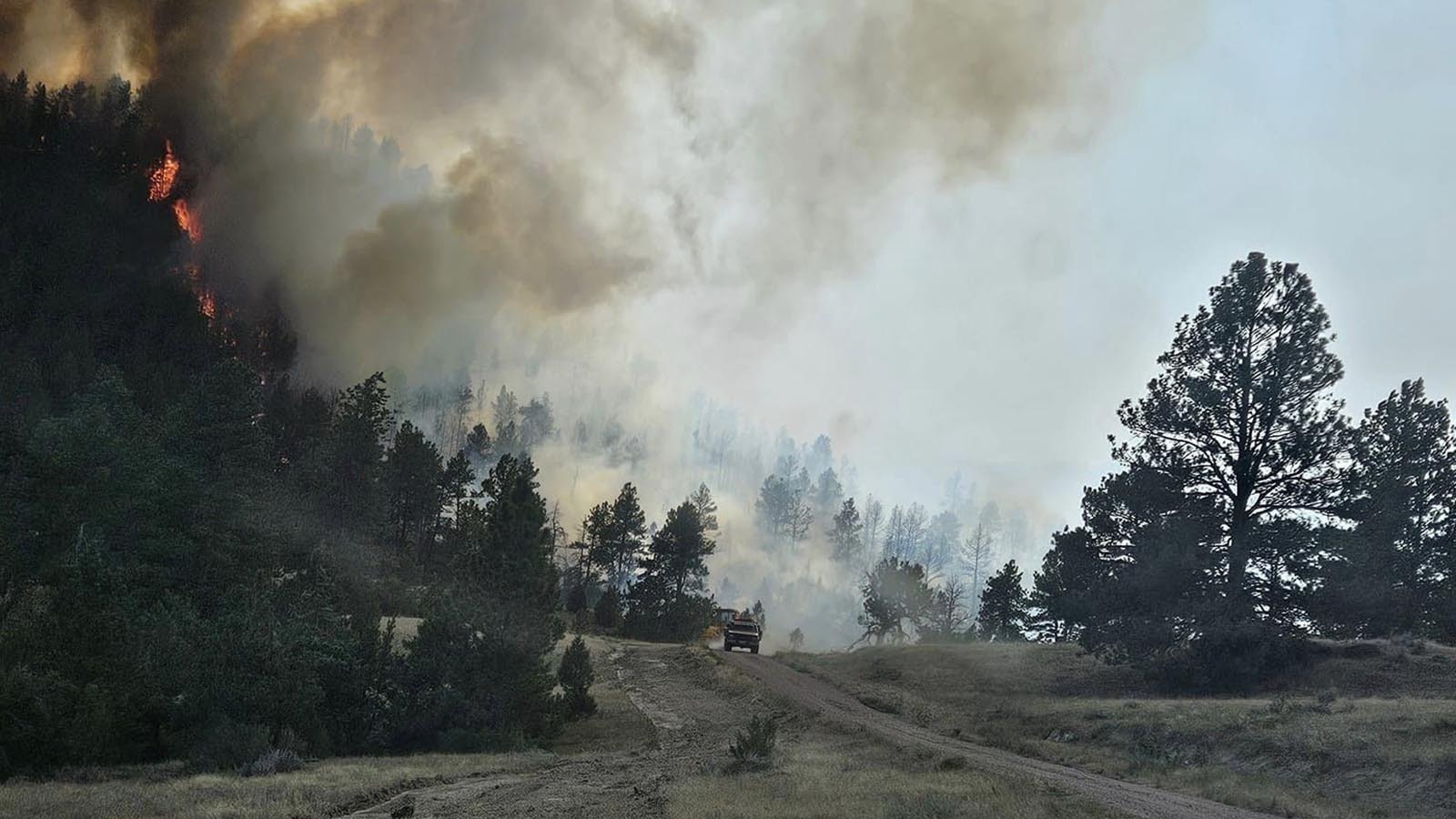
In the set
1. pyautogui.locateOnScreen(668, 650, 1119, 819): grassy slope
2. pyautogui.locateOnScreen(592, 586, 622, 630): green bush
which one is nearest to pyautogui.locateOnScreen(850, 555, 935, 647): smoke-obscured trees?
pyautogui.locateOnScreen(592, 586, 622, 630): green bush

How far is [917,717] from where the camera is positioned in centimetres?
3372

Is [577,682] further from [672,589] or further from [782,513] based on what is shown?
[782,513]

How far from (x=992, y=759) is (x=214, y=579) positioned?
3633cm

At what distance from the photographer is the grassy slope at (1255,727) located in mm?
19203

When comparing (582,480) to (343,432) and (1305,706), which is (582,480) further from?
(1305,706)

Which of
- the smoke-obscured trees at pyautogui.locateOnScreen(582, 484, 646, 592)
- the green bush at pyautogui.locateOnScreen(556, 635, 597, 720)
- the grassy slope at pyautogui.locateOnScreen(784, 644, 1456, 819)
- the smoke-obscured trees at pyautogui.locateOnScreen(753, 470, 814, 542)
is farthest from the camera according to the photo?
the smoke-obscured trees at pyautogui.locateOnScreen(753, 470, 814, 542)

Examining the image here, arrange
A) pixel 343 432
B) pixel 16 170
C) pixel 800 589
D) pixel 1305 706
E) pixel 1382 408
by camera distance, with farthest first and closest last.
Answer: pixel 800 589 < pixel 16 170 < pixel 343 432 < pixel 1382 408 < pixel 1305 706

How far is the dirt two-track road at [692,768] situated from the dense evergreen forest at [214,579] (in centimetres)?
634

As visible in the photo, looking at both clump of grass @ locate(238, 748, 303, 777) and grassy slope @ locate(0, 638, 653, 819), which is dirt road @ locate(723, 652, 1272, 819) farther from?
clump of grass @ locate(238, 748, 303, 777)

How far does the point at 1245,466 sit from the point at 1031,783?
918 inches

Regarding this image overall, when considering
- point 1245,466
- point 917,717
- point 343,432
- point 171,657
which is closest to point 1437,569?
point 1245,466

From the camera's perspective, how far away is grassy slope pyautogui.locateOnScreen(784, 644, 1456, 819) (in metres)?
19.2

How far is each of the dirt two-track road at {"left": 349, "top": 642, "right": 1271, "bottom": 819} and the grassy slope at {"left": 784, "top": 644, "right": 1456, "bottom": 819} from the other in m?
1.49

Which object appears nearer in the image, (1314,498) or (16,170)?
(1314,498)
